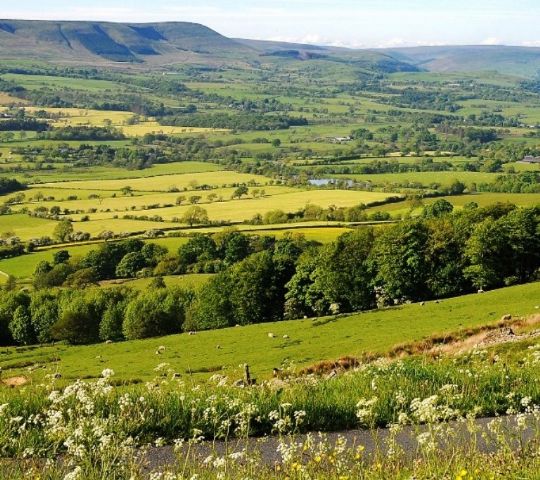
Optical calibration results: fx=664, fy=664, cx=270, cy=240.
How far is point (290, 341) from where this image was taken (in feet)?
154

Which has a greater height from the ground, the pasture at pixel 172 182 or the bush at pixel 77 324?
the bush at pixel 77 324

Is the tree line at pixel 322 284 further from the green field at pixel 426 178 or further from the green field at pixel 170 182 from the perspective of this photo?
the green field at pixel 426 178

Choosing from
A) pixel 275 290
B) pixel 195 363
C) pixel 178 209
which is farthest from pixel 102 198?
pixel 195 363

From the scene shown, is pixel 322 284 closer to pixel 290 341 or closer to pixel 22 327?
pixel 290 341

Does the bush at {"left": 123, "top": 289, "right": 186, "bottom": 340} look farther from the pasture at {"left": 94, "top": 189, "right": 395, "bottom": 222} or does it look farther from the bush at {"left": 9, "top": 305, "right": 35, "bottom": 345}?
the pasture at {"left": 94, "top": 189, "right": 395, "bottom": 222}

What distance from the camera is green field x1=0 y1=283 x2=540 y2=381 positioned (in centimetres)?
4088

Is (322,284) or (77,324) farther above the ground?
(322,284)

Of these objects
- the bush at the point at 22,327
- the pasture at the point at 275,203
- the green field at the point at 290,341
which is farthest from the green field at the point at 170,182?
the green field at the point at 290,341

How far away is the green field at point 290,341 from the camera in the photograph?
40.9m

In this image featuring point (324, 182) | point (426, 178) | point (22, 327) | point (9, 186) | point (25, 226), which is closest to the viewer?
point (22, 327)

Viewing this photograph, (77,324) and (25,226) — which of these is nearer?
(77,324)

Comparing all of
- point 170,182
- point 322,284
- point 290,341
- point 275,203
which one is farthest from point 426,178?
point 290,341

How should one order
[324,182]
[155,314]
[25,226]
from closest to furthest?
[155,314] → [25,226] → [324,182]

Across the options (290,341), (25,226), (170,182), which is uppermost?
(290,341)
